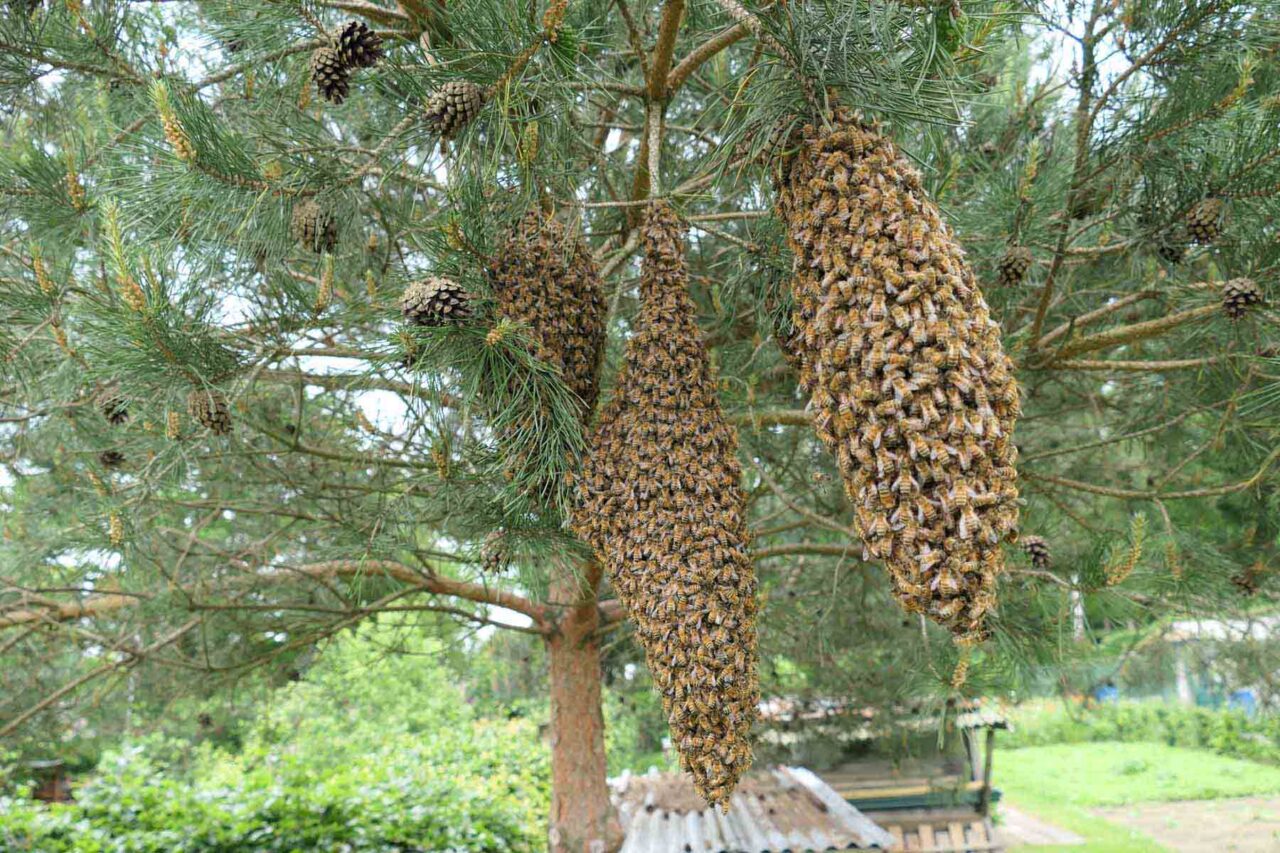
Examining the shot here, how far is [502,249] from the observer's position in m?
1.62

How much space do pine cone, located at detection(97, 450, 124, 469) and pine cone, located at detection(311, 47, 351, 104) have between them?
1.85 meters

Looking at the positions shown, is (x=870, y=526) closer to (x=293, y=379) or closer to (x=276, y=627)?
(x=293, y=379)

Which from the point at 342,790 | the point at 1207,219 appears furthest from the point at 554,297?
the point at 342,790

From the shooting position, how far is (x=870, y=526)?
993mm

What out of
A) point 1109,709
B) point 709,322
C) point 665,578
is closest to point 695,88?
point 709,322

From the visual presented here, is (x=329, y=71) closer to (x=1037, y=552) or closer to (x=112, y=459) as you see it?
(x=112, y=459)

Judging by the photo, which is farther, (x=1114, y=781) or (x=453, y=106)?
(x=1114, y=781)

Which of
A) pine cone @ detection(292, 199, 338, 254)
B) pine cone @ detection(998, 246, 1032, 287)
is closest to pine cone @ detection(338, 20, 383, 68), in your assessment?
pine cone @ detection(292, 199, 338, 254)

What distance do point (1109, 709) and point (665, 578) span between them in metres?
14.5

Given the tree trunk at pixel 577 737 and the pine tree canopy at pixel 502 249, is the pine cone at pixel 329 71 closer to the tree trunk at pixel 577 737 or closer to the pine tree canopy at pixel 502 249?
the pine tree canopy at pixel 502 249

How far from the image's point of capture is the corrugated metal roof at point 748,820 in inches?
157

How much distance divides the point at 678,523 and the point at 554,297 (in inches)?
20.8

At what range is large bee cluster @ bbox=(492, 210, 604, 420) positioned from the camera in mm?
1573

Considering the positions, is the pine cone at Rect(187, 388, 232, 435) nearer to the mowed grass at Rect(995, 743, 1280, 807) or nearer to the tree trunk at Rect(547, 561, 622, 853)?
the tree trunk at Rect(547, 561, 622, 853)
